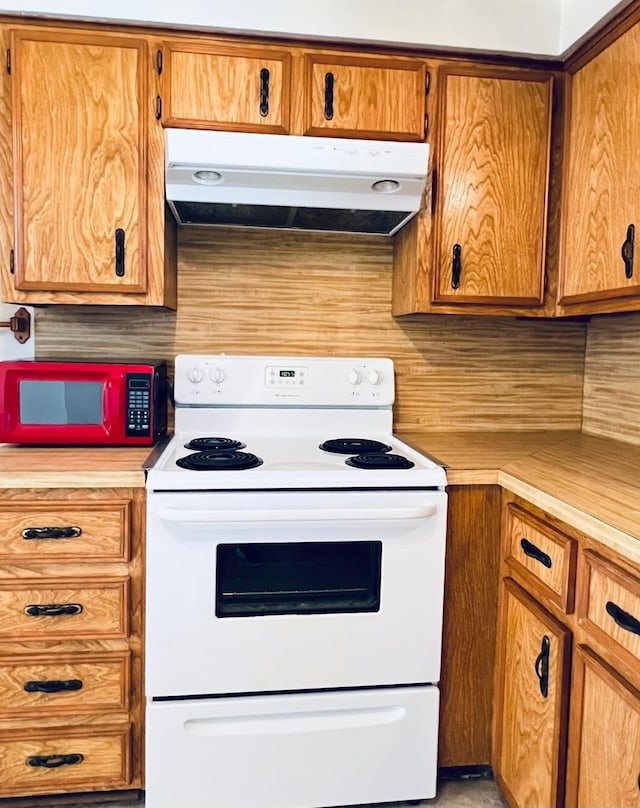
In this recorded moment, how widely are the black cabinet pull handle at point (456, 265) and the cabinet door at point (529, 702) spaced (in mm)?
878

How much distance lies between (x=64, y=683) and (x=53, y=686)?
3 centimetres

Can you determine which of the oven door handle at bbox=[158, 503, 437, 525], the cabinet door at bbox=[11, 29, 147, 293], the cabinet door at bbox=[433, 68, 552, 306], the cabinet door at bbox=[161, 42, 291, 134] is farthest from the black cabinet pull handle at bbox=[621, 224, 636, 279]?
the cabinet door at bbox=[11, 29, 147, 293]

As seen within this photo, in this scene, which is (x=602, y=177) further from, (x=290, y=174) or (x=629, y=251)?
(x=290, y=174)

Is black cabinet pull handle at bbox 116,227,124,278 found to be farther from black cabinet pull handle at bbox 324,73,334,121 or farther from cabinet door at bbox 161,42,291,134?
black cabinet pull handle at bbox 324,73,334,121

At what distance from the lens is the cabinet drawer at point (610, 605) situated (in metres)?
1.02

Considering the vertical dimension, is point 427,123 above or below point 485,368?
above

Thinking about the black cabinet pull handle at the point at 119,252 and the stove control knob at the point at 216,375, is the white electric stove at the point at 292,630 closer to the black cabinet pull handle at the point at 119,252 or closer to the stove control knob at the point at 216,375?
the stove control knob at the point at 216,375

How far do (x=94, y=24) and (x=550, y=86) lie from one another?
1326 millimetres

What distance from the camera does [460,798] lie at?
5.21 ft

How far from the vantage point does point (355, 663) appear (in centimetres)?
149

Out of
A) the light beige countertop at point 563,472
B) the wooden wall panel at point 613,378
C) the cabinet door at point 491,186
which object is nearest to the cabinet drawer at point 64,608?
the light beige countertop at point 563,472

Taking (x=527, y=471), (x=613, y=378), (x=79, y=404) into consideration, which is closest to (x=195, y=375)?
(x=79, y=404)

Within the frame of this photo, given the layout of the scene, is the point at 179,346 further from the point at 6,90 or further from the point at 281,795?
the point at 281,795

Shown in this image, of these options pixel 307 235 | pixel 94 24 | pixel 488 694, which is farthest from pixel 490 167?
pixel 488 694
